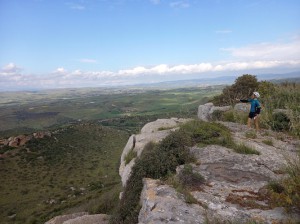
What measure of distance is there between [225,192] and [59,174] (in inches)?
2107

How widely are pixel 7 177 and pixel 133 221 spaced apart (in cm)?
5229

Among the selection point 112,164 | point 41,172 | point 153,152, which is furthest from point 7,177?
point 153,152

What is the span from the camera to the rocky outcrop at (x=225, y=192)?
5531 millimetres

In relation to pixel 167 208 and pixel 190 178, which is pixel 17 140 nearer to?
pixel 190 178

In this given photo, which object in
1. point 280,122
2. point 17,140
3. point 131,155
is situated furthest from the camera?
point 17,140

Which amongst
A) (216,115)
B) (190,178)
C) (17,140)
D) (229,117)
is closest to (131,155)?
(190,178)

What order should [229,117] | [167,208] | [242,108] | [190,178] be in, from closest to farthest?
[167,208] → [190,178] → [229,117] → [242,108]

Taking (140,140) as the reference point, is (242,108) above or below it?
above

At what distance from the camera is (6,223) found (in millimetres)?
34469

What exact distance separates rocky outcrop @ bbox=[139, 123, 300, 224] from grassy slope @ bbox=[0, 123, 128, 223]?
46.9 ft

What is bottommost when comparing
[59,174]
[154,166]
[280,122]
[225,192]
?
[59,174]

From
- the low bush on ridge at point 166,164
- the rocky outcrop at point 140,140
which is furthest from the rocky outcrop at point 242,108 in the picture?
the low bush on ridge at point 166,164

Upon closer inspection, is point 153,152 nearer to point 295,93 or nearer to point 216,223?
point 216,223

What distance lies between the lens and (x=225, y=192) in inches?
271
